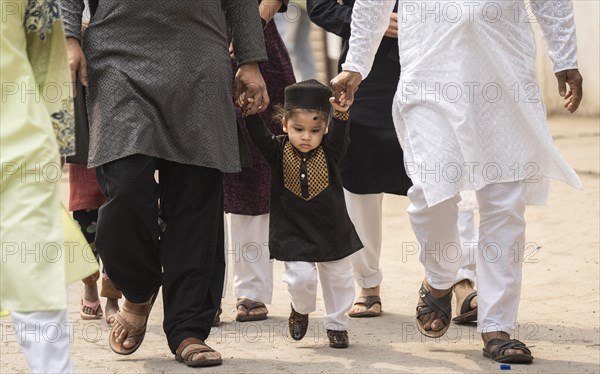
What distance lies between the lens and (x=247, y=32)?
5.57 metres

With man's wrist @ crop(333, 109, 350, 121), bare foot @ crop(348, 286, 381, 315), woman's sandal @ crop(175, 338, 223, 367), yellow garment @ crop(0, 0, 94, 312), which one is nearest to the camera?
yellow garment @ crop(0, 0, 94, 312)

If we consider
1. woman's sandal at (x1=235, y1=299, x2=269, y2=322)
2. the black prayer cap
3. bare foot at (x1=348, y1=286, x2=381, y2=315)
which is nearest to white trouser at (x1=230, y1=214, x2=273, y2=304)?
woman's sandal at (x1=235, y1=299, x2=269, y2=322)

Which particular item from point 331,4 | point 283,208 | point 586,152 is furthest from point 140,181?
point 586,152

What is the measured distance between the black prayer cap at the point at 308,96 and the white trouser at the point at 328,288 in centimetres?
69

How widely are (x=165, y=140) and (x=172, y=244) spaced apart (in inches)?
19.0

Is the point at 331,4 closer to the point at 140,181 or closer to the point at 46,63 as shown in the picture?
the point at 140,181

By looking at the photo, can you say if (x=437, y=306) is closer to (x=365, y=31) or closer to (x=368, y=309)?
(x=368, y=309)

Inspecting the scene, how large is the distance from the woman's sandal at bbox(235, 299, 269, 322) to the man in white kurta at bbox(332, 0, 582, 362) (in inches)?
53.4

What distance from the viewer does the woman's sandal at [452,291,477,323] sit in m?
6.29

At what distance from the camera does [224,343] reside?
5977mm

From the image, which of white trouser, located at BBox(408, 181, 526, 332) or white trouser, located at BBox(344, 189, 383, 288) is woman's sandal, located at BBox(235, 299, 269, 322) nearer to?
white trouser, located at BBox(344, 189, 383, 288)

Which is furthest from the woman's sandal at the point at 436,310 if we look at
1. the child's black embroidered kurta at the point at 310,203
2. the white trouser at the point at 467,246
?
the white trouser at the point at 467,246

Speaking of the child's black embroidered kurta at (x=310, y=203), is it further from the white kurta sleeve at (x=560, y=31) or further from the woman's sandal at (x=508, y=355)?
the white kurta sleeve at (x=560, y=31)

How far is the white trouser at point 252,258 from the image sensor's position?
661 cm
